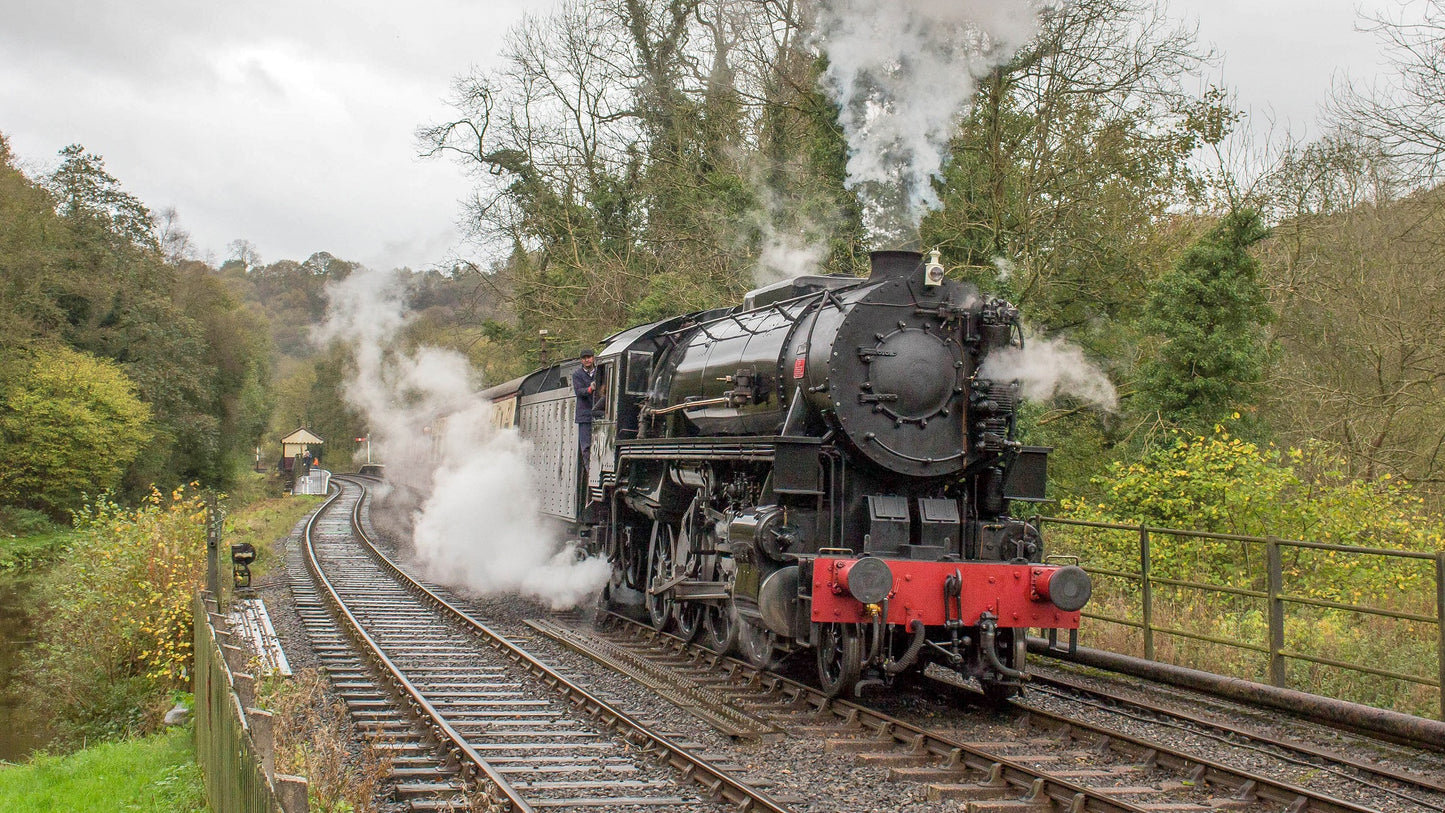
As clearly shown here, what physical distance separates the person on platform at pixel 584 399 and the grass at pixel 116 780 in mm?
5299

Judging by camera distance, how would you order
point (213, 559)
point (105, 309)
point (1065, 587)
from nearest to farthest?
point (1065, 587), point (213, 559), point (105, 309)

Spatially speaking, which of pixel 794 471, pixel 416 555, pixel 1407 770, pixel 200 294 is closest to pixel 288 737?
pixel 794 471

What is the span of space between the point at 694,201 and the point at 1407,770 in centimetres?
2118

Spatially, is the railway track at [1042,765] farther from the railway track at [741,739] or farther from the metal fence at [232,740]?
the metal fence at [232,740]

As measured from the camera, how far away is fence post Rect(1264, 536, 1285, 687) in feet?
26.1

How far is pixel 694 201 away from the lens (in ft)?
84.7

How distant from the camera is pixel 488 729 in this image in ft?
24.2

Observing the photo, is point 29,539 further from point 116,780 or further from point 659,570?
point 659,570

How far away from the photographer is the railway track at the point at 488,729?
5871mm

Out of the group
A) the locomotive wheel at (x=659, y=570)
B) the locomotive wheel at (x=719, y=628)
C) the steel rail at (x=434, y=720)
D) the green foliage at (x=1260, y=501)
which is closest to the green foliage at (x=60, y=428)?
the steel rail at (x=434, y=720)

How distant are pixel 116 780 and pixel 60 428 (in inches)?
1077

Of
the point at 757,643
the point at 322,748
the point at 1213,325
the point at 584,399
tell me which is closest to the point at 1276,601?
the point at 757,643

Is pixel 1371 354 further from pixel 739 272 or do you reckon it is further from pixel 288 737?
pixel 288 737

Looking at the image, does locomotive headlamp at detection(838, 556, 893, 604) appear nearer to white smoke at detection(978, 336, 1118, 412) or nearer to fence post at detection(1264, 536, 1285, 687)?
white smoke at detection(978, 336, 1118, 412)
